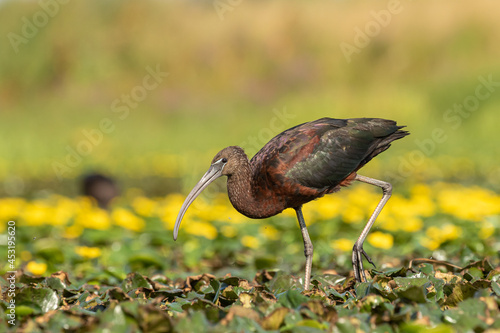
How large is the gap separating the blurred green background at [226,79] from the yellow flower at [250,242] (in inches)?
292

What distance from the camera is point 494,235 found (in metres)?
6.27

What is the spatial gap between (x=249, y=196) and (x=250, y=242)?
6.54 feet

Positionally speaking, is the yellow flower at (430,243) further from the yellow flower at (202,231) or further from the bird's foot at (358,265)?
the yellow flower at (202,231)

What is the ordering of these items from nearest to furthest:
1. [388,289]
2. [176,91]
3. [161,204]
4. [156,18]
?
[388,289], [161,204], [176,91], [156,18]

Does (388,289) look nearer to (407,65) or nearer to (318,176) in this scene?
(318,176)

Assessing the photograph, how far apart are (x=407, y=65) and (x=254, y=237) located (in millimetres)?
18272

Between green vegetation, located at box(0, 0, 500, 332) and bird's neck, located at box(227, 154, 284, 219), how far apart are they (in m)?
0.45

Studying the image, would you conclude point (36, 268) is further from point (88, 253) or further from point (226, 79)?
point (226, 79)

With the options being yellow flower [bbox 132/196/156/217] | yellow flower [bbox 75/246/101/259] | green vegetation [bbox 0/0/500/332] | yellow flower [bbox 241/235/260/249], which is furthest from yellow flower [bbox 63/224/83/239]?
yellow flower [bbox 241/235/260/249]

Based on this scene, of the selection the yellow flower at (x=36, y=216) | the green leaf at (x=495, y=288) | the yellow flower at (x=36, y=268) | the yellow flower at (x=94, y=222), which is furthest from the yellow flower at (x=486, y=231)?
the yellow flower at (x=36, y=216)

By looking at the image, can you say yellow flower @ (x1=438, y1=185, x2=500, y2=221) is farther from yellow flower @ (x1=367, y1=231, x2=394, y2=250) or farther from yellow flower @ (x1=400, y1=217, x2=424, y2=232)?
yellow flower @ (x1=367, y1=231, x2=394, y2=250)

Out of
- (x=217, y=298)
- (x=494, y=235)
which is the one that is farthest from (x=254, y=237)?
(x=217, y=298)

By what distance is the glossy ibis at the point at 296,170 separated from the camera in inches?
169

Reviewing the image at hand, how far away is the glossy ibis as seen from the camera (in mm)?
4305
